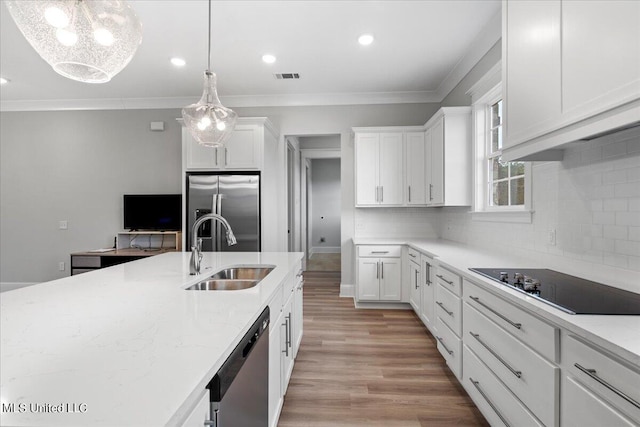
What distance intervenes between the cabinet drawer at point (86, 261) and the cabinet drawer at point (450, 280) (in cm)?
418

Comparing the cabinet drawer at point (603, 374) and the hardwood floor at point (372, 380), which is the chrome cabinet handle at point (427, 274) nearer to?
the hardwood floor at point (372, 380)

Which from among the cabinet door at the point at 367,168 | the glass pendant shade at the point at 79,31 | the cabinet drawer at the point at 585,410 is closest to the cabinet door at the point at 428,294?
the cabinet door at the point at 367,168

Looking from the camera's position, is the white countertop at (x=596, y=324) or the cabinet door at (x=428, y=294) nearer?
the white countertop at (x=596, y=324)

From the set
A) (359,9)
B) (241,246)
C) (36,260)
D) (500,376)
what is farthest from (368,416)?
(36,260)

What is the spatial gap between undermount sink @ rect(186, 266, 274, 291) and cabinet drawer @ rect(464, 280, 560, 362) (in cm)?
129

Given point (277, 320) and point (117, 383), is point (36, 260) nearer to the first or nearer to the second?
point (277, 320)

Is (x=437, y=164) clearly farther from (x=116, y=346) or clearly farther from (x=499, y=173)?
(x=116, y=346)

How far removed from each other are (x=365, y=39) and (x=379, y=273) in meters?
2.59

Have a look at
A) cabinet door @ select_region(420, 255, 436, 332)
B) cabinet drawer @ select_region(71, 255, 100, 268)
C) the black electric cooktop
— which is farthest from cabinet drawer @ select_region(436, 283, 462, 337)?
cabinet drawer @ select_region(71, 255, 100, 268)

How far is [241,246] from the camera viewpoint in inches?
158

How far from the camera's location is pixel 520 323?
4.55 feet

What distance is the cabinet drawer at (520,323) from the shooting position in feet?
3.91

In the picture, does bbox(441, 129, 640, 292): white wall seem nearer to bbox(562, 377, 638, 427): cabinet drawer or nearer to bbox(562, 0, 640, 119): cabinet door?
bbox(562, 0, 640, 119): cabinet door

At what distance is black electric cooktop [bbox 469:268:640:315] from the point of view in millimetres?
1177
